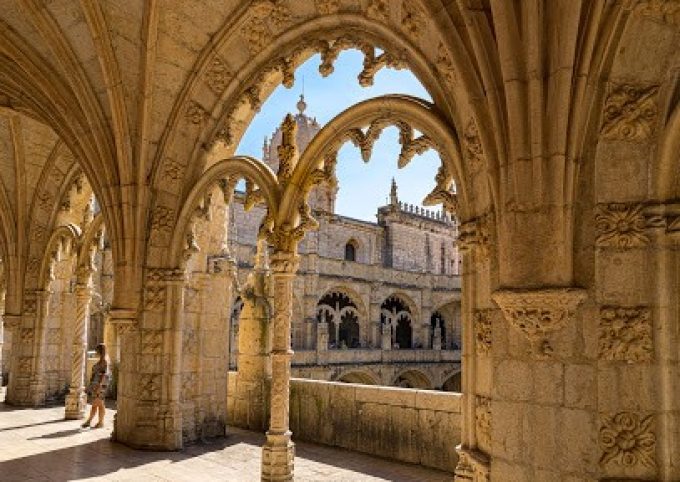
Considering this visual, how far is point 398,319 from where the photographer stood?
29625 millimetres

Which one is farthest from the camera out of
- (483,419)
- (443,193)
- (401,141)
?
(401,141)

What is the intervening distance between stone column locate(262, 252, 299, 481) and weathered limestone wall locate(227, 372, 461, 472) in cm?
128

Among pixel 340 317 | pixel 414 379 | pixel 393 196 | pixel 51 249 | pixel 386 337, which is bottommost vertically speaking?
pixel 414 379

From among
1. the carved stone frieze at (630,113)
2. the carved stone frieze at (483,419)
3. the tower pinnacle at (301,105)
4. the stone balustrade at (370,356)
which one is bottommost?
the stone balustrade at (370,356)

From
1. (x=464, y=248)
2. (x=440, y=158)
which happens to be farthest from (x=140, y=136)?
(x=464, y=248)

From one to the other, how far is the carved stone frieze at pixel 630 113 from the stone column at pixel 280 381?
11.4 feet

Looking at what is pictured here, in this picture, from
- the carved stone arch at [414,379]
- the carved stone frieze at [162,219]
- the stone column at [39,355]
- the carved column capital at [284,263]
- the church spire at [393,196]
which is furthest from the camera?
the church spire at [393,196]

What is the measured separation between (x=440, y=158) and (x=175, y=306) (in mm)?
4137

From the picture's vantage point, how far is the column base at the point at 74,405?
8.95 m

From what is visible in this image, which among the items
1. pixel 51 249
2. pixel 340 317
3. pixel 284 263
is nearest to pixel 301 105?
pixel 340 317

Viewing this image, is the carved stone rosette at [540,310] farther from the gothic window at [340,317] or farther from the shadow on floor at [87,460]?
the gothic window at [340,317]

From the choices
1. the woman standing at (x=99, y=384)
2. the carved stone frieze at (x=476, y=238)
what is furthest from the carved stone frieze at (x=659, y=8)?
the woman standing at (x=99, y=384)

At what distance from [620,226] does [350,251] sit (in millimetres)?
28667

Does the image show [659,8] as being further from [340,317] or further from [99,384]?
[340,317]
